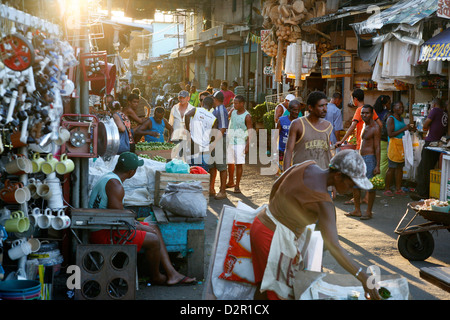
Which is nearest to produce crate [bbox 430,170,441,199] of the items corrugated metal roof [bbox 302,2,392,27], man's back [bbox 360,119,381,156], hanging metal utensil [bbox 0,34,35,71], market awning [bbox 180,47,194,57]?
man's back [bbox 360,119,381,156]

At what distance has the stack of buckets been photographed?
14.4 ft

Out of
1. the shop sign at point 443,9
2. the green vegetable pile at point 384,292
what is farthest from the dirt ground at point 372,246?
the shop sign at point 443,9

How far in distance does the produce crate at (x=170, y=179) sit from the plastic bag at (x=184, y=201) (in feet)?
1.91

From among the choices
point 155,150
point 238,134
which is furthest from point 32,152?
point 238,134

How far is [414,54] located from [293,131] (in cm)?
592

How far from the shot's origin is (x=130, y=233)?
5.61 m

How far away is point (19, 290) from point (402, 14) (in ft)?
32.2

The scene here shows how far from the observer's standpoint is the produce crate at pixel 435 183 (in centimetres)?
1075

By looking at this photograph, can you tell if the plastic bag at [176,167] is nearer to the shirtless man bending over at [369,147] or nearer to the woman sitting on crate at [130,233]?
the woman sitting on crate at [130,233]

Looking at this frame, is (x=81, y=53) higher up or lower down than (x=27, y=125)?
higher up
